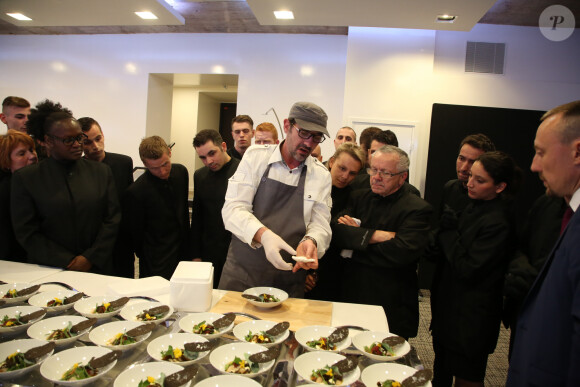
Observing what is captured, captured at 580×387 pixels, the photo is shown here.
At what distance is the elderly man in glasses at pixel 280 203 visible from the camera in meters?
1.92

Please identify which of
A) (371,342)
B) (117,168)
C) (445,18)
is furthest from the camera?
(445,18)

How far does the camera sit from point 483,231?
2.01m

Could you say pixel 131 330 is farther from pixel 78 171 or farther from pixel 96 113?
pixel 96 113

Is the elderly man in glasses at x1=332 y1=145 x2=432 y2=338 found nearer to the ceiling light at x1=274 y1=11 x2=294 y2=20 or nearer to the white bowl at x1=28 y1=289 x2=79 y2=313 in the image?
the white bowl at x1=28 y1=289 x2=79 y2=313

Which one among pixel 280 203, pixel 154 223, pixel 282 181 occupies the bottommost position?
pixel 154 223

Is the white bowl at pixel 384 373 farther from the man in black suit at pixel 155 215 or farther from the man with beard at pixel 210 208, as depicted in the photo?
the man in black suit at pixel 155 215

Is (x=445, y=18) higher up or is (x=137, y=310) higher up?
(x=445, y=18)

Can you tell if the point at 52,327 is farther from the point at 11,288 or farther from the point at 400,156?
the point at 400,156

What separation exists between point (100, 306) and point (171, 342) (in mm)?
428

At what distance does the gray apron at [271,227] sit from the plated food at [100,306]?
569 mm

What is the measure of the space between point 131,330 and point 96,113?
6211 millimetres

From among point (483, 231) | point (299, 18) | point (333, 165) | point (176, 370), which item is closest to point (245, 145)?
point (333, 165)

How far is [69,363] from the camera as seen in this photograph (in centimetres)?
116

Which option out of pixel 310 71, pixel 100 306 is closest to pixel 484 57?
pixel 310 71
